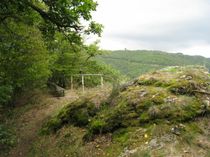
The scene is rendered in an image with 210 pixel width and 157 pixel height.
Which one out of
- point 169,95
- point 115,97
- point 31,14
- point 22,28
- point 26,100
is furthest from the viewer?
point 26,100

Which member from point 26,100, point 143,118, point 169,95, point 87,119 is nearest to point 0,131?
point 87,119

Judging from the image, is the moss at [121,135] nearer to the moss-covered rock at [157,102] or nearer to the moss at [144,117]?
the moss-covered rock at [157,102]

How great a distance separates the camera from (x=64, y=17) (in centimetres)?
1309

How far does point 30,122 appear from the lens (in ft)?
A: 57.3

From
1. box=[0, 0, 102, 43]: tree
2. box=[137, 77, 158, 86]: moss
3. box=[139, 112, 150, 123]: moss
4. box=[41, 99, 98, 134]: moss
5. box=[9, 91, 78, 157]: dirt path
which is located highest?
box=[0, 0, 102, 43]: tree

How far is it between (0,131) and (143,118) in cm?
549

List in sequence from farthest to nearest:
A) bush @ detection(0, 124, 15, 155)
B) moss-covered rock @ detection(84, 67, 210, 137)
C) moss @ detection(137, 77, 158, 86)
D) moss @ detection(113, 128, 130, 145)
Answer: bush @ detection(0, 124, 15, 155) → moss @ detection(137, 77, 158, 86) → moss-covered rock @ detection(84, 67, 210, 137) → moss @ detection(113, 128, 130, 145)

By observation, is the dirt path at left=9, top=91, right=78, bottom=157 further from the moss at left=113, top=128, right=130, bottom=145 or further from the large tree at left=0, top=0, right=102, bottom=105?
the moss at left=113, top=128, right=130, bottom=145

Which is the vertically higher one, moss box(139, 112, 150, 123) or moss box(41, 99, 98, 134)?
moss box(139, 112, 150, 123)

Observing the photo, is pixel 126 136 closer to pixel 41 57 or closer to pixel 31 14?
pixel 31 14

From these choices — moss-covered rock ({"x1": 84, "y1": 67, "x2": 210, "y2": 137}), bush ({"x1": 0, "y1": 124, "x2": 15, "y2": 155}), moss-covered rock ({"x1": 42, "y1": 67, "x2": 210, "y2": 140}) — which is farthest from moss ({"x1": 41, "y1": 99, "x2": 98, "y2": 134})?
bush ({"x1": 0, "y1": 124, "x2": 15, "y2": 155})

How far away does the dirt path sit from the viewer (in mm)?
13920

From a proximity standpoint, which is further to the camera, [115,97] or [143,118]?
[115,97]

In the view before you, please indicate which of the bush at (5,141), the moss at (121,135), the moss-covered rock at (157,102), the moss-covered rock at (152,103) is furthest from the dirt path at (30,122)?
the moss at (121,135)
